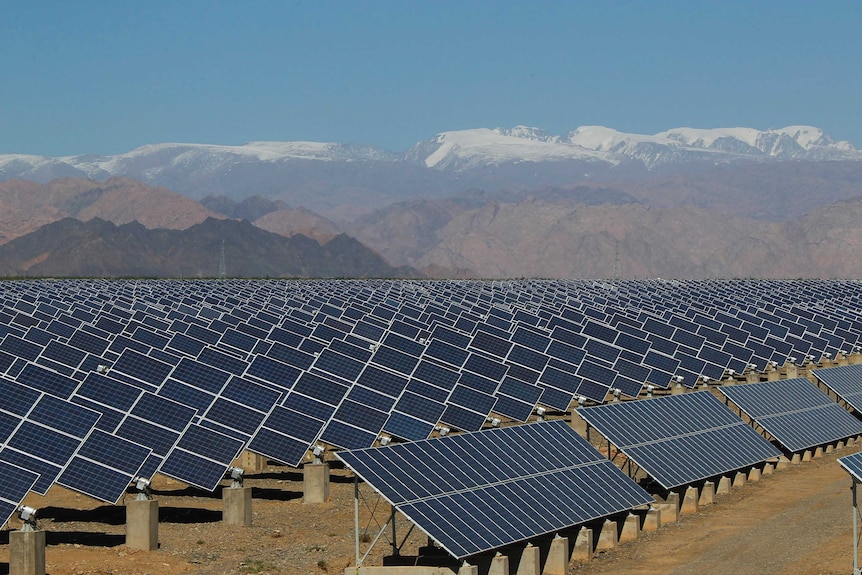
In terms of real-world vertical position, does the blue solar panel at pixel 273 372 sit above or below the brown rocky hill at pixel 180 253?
above

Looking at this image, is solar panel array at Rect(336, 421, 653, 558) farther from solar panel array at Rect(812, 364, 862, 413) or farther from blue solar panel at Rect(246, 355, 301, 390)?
solar panel array at Rect(812, 364, 862, 413)

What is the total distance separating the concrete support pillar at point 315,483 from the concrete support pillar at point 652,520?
16.3ft

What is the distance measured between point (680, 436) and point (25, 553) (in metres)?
11.8

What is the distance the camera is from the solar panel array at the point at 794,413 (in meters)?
27.5

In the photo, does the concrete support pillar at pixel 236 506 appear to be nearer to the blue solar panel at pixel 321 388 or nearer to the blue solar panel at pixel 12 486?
the blue solar panel at pixel 12 486

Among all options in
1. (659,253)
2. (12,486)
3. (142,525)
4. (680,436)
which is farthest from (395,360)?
(659,253)

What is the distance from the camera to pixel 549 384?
3000 centimetres

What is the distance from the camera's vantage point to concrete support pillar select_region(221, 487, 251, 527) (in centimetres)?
1927

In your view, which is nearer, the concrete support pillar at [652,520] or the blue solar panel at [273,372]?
the concrete support pillar at [652,520]

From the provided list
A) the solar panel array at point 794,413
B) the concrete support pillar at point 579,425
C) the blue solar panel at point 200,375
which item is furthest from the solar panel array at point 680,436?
the blue solar panel at point 200,375

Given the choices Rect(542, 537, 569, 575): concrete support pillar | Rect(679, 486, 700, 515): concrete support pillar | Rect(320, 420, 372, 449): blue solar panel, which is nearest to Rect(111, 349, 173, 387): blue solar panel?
Rect(320, 420, 372, 449): blue solar panel

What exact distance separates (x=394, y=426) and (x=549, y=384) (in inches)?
282

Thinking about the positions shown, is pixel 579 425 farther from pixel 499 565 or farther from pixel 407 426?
pixel 499 565

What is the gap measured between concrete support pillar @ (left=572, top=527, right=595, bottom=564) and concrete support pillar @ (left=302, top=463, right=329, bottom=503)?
16.9 ft
